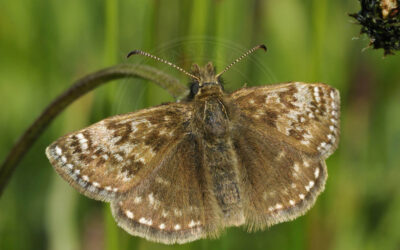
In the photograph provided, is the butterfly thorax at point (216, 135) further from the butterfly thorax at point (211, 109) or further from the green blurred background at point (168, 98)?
the green blurred background at point (168, 98)

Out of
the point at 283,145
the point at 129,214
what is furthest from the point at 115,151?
the point at 283,145

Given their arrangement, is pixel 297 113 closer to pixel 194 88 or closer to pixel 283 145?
pixel 283 145

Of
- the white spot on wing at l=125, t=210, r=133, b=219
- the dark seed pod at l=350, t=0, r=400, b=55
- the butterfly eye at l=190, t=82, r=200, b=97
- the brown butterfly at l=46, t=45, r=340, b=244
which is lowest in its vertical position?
the white spot on wing at l=125, t=210, r=133, b=219

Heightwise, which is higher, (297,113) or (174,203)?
(297,113)

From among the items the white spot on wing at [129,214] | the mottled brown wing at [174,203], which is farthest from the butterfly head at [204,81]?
the white spot on wing at [129,214]

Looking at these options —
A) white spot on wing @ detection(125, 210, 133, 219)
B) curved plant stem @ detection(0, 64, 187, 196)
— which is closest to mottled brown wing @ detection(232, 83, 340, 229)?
curved plant stem @ detection(0, 64, 187, 196)

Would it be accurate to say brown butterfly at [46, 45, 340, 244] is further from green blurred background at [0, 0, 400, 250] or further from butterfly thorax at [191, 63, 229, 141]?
green blurred background at [0, 0, 400, 250]
